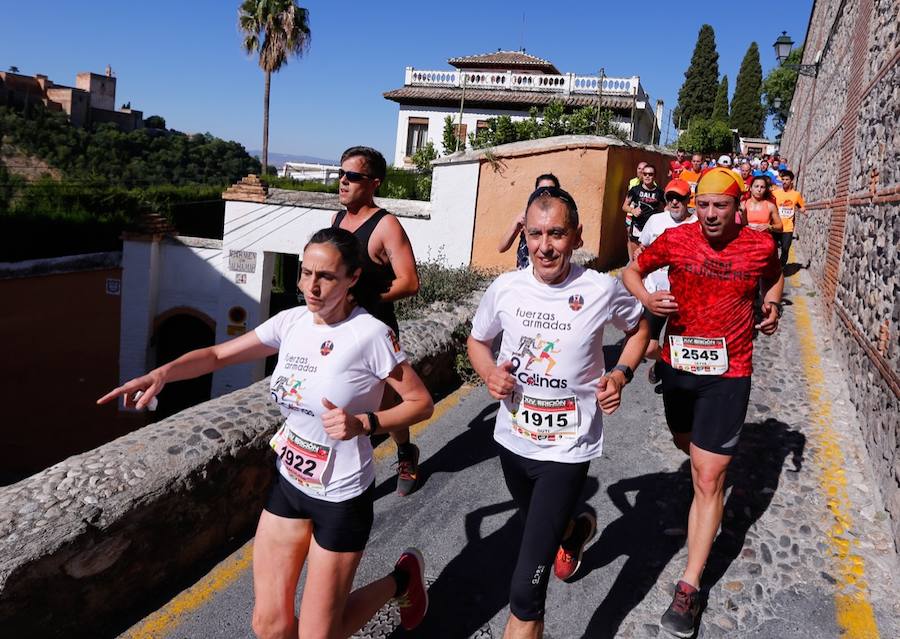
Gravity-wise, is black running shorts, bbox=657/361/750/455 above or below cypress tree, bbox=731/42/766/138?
below

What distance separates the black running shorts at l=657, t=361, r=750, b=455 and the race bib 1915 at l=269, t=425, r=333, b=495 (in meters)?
1.84

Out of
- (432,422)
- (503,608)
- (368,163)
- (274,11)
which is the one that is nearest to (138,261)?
(432,422)

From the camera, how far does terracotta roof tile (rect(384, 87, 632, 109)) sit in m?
37.9

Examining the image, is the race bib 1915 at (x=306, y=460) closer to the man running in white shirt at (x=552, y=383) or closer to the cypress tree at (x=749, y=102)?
the man running in white shirt at (x=552, y=383)

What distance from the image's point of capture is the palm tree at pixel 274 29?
115ft

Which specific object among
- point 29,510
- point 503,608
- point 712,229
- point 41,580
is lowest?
point 503,608

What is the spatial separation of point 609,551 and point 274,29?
1397 inches

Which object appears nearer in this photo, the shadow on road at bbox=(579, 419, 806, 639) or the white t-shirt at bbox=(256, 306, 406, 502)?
the white t-shirt at bbox=(256, 306, 406, 502)

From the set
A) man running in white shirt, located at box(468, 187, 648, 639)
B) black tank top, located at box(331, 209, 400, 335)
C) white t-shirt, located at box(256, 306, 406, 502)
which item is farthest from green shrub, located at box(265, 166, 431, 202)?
white t-shirt, located at box(256, 306, 406, 502)

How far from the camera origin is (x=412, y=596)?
10.7ft

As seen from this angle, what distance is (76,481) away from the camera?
3080 millimetres

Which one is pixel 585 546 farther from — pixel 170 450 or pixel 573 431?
pixel 170 450

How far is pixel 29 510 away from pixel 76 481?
Result: 9.8 inches

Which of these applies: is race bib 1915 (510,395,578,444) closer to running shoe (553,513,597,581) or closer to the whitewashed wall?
running shoe (553,513,597,581)
